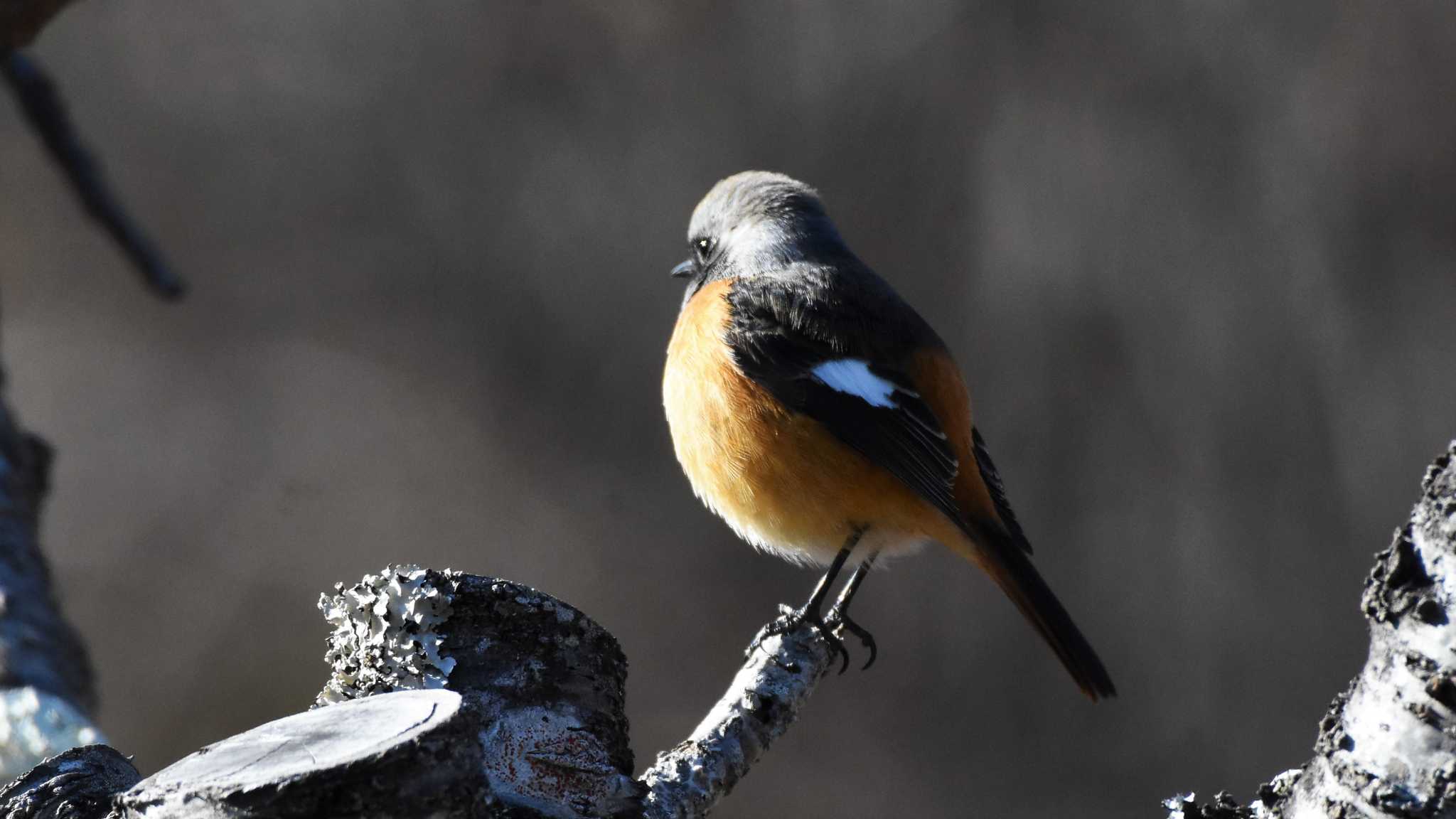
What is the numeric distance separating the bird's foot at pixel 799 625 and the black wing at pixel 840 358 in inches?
16.0

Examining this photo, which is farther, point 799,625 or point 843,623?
point 843,623

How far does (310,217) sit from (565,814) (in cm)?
505

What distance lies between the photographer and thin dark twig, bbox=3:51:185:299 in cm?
359

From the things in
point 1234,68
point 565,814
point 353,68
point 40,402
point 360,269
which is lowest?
point 565,814

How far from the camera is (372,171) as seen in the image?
20.6ft

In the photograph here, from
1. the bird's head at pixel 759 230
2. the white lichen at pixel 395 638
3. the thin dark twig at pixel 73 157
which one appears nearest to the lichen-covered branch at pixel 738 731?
the white lichen at pixel 395 638

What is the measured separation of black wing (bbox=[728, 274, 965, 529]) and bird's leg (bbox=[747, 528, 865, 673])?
0.24 metres

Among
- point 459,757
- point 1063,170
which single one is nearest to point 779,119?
point 1063,170

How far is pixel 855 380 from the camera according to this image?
341 centimetres

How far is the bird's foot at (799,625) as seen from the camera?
287cm

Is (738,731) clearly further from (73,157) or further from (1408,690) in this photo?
(73,157)

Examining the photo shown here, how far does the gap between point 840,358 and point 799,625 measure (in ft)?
2.45

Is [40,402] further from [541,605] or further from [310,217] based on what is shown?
[541,605]

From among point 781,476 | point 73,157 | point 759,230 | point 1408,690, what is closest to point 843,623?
point 781,476
